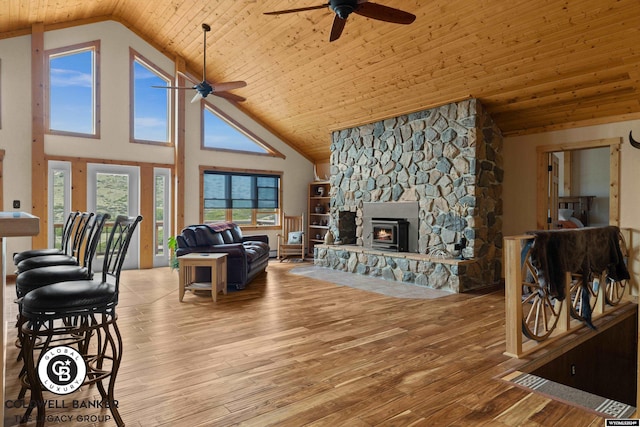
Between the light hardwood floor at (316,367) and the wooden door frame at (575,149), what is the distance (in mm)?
2020

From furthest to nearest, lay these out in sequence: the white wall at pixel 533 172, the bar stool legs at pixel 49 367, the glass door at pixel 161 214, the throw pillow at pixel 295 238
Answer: the throw pillow at pixel 295 238 → the glass door at pixel 161 214 → the white wall at pixel 533 172 → the bar stool legs at pixel 49 367

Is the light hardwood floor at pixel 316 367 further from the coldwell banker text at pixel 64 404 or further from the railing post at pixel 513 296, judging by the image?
the railing post at pixel 513 296

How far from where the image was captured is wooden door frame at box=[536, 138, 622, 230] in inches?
210

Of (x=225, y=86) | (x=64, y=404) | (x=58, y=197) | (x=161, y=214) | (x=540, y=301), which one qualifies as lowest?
(x=64, y=404)

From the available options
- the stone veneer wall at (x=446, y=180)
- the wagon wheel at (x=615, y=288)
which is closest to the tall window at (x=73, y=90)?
the stone veneer wall at (x=446, y=180)

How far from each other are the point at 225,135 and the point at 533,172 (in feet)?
19.6

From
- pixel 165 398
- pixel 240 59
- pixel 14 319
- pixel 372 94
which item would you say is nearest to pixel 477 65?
pixel 372 94

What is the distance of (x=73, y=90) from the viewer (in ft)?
23.1

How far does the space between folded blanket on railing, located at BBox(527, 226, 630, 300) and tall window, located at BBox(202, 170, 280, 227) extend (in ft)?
21.6

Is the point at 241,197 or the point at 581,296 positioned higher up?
the point at 241,197

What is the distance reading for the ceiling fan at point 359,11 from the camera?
3145 mm

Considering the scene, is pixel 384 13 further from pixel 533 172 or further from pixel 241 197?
pixel 241 197

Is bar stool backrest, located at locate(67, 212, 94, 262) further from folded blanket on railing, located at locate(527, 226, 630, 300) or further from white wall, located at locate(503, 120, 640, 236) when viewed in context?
white wall, located at locate(503, 120, 640, 236)

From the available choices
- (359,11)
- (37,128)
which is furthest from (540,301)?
(37,128)
